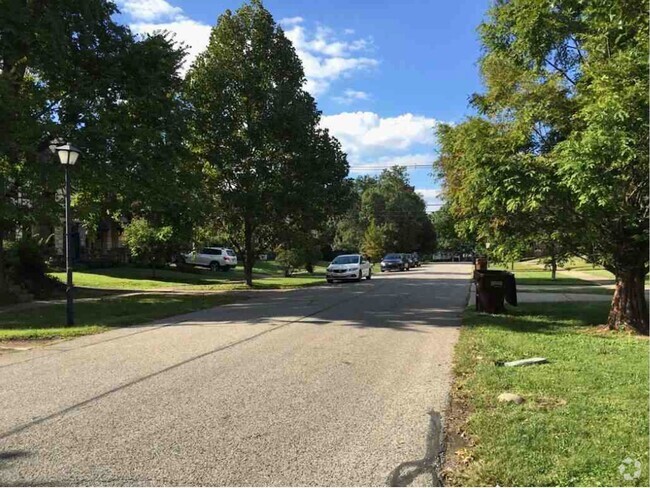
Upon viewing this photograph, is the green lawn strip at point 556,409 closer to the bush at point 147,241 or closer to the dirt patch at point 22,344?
the dirt patch at point 22,344

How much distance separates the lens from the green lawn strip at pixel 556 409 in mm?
4301

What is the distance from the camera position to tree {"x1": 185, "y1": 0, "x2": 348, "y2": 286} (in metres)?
27.9

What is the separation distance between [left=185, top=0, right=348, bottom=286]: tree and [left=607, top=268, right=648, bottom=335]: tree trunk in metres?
17.7

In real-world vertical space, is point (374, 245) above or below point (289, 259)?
above

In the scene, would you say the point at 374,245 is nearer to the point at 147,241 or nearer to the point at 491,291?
the point at 147,241

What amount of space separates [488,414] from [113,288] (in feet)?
80.6

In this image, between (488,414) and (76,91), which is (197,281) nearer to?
(76,91)

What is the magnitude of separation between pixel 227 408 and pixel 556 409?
333 cm

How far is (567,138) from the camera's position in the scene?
10.8 m

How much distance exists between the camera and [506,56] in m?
11.8

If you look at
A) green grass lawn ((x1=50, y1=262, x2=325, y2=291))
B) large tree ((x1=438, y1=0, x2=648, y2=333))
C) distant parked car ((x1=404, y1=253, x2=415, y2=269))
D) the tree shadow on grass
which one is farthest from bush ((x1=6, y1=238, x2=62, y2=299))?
distant parked car ((x1=404, y1=253, x2=415, y2=269))

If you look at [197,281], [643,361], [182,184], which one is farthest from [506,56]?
[197,281]

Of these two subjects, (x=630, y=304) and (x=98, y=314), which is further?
(x=98, y=314)

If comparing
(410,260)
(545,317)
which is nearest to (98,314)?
(545,317)
